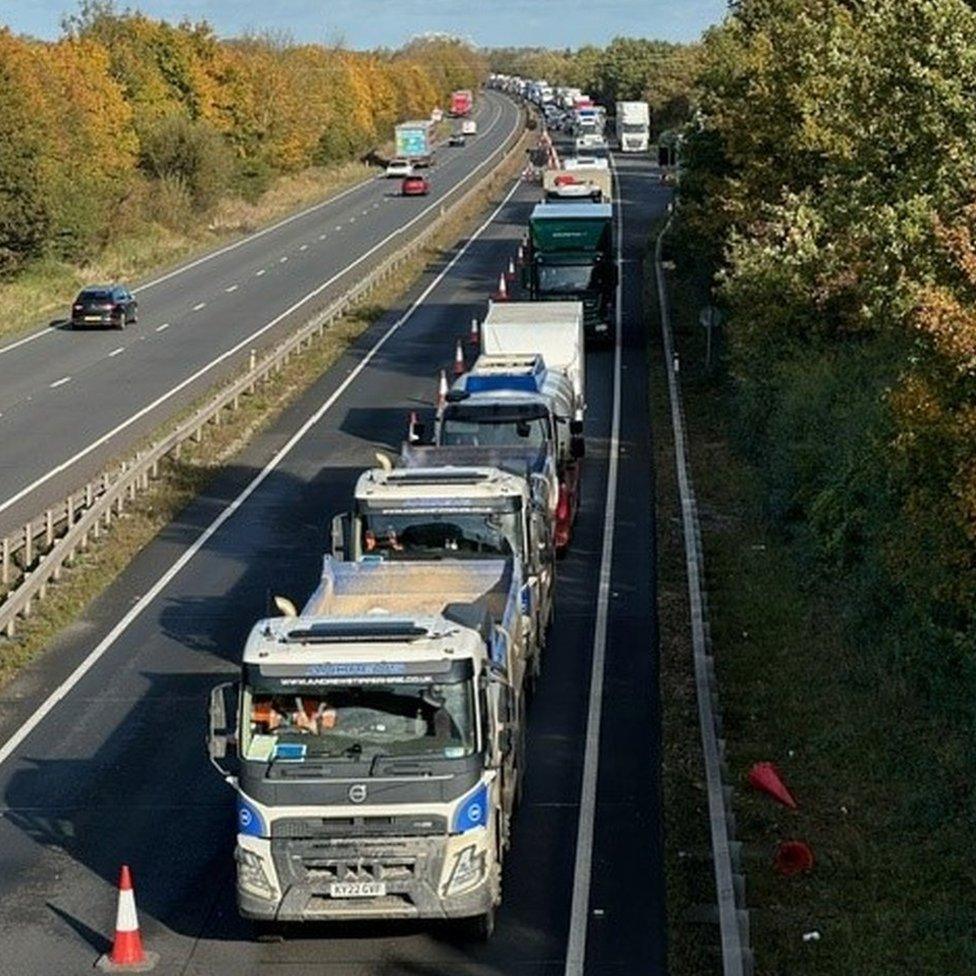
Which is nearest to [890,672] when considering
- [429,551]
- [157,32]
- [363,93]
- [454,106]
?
[429,551]

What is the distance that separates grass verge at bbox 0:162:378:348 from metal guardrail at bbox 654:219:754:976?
117 ft

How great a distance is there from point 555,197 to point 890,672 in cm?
4447

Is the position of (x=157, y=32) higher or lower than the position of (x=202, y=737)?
higher

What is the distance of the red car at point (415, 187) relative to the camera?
352 ft

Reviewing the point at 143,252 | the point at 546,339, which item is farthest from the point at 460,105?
the point at 546,339

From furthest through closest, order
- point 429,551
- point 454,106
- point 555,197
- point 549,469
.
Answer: point 454,106 → point 555,197 → point 549,469 → point 429,551

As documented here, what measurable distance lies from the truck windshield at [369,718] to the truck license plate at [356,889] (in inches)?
36.0

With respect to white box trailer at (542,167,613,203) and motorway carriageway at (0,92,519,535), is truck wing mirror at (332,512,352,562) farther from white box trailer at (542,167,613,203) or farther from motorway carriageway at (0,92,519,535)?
white box trailer at (542,167,613,203)

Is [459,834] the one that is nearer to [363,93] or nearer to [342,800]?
[342,800]

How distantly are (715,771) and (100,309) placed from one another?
43.6 metres

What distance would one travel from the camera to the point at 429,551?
21516mm

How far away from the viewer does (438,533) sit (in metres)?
21.7

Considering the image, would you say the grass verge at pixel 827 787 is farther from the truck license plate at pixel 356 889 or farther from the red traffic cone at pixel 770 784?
the truck license plate at pixel 356 889

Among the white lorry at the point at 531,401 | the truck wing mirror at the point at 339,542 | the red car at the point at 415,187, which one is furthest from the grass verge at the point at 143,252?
the truck wing mirror at the point at 339,542
